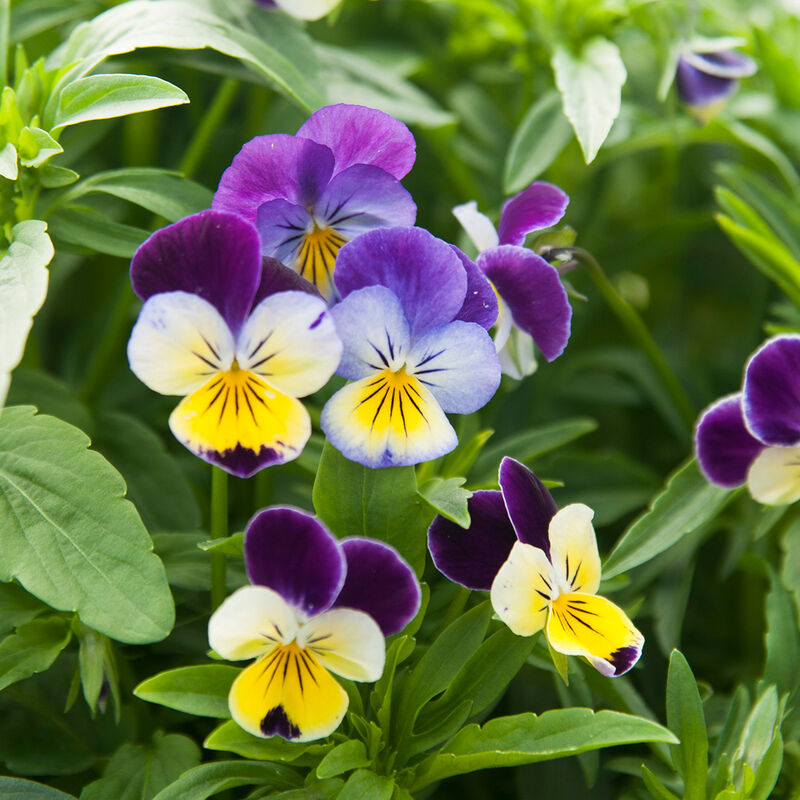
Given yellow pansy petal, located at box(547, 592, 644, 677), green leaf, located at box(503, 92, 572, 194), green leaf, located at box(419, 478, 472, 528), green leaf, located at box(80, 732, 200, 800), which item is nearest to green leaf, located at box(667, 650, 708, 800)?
yellow pansy petal, located at box(547, 592, 644, 677)

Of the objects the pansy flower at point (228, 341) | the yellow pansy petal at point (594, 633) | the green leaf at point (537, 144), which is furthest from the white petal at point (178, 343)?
the green leaf at point (537, 144)

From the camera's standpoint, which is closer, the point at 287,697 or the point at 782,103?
the point at 287,697

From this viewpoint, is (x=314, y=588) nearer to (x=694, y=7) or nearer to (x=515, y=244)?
(x=515, y=244)

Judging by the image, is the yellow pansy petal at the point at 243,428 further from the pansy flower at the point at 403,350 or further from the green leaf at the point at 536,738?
the green leaf at the point at 536,738


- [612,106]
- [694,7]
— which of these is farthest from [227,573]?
[694,7]

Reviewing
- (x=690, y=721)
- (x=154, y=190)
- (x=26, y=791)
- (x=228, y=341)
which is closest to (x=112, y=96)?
(x=154, y=190)

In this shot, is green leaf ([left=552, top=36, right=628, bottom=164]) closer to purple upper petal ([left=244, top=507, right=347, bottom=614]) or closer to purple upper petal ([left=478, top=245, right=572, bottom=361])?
purple upper petal ([left=478, top=245, right=572, bottom=361])
